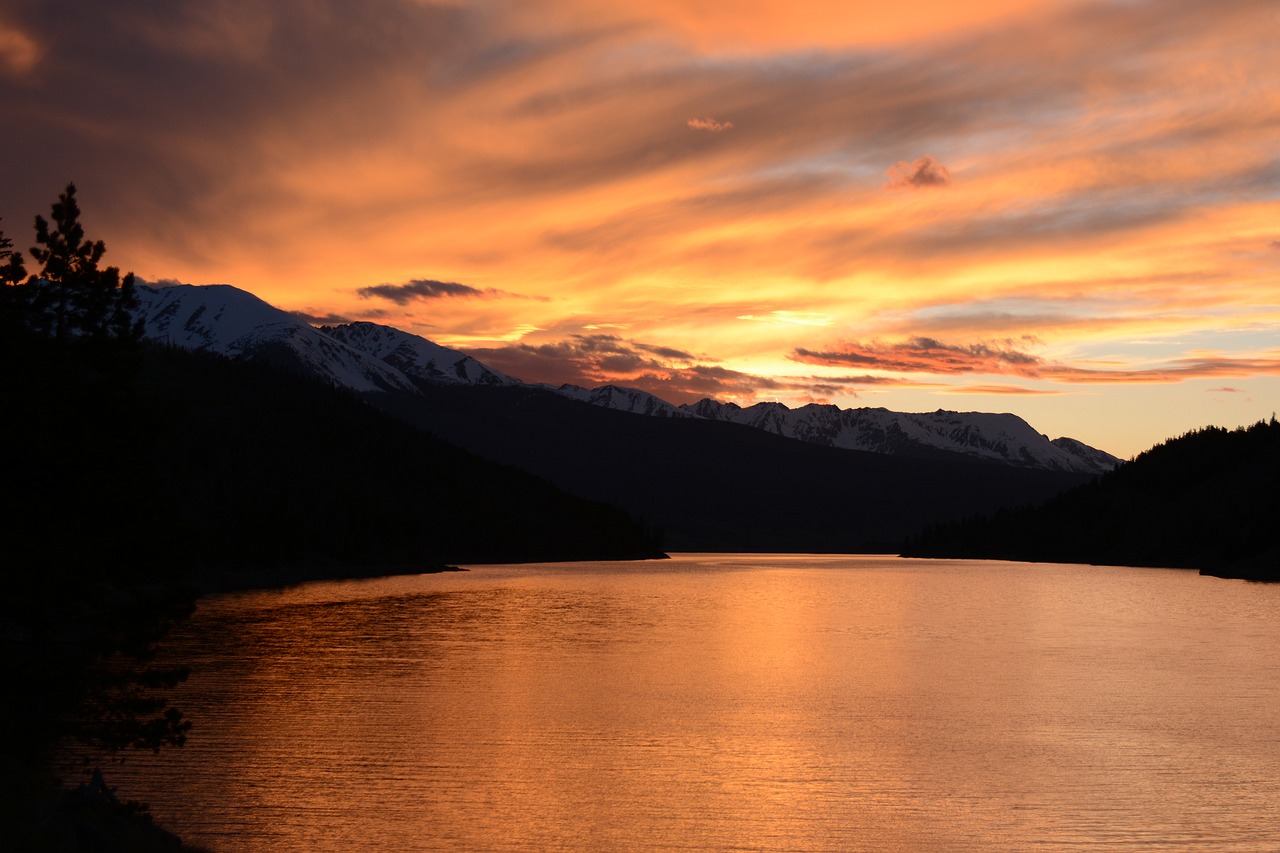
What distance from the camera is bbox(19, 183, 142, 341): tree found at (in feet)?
116

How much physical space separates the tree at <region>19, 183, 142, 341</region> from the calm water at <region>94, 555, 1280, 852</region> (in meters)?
14.5

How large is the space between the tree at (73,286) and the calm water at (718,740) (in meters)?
14.5

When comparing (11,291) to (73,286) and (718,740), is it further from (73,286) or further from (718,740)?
(718,740)

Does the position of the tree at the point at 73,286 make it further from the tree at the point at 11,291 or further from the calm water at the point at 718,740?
the calm water at the point at 718,740

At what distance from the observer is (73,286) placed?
35781 millimetres

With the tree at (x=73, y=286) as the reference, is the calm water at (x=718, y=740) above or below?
below

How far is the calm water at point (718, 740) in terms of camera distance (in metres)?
34.6

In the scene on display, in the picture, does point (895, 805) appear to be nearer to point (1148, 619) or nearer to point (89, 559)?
point (89, 559)

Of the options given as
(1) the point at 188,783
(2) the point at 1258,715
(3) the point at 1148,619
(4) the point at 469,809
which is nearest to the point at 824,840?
(4) the point at 469,809

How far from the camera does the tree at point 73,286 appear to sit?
116 ft

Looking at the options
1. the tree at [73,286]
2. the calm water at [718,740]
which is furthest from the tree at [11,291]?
the calm water at [718,740]

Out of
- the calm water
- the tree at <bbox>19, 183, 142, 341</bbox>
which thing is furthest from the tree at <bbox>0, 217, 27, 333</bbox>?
the calm water

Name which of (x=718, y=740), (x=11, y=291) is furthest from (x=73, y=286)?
(x=718, y=740)

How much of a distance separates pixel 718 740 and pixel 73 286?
29474 millimetres
